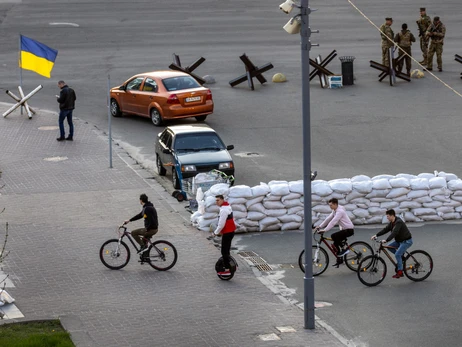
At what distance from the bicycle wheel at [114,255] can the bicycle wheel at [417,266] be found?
16.5 ft

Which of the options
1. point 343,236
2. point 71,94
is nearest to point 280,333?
point 343,236

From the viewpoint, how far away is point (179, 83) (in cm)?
3191

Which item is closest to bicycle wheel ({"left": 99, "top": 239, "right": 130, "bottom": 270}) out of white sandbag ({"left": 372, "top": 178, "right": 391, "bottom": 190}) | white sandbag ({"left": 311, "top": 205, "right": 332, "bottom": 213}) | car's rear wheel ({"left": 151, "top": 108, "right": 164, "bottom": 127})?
white sandbag ({"left": 311, "top": 205, "right": 332, "bottom": 213})

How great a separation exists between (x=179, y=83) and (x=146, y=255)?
13235mm

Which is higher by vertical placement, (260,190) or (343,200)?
(260,190)

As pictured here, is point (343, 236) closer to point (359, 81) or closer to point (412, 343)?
point (412, 343)

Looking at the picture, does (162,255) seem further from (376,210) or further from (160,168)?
(160,168)

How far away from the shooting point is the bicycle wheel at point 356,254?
19391mm

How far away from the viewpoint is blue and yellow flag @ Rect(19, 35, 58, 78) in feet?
101

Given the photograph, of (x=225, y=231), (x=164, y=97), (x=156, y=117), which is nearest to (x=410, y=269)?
(x=225, y=231)

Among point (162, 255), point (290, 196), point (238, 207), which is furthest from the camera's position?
point (290, 196)

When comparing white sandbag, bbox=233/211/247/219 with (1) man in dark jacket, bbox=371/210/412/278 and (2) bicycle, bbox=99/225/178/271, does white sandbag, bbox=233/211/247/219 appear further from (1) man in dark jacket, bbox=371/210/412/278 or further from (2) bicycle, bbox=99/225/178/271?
(1) man in dark jacket, bbox=371/210/412/278

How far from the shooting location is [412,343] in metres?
15.8

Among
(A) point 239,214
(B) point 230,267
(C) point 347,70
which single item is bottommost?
(A) point 239,214
